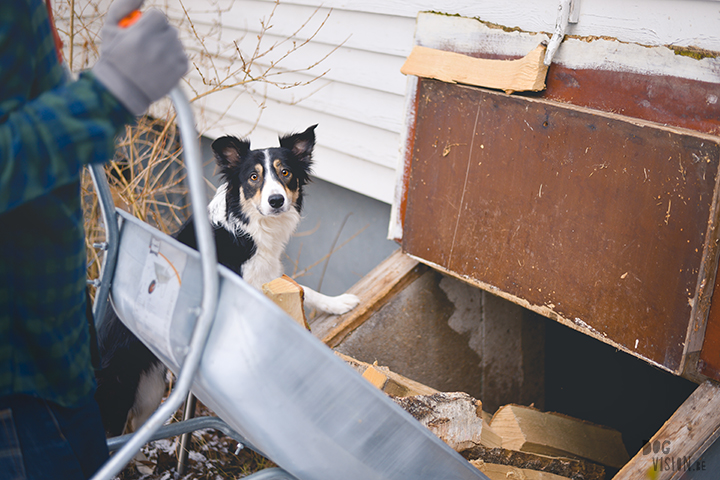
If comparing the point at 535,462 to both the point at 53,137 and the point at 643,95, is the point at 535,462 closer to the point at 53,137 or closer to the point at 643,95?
the point at 643,95

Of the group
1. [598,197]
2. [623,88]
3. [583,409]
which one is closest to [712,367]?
[598,197]

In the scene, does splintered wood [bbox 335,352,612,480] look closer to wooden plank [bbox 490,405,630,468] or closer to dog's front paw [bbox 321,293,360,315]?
wooden plank [bbox 490,405,630,468]

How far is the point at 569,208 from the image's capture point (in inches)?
79.1

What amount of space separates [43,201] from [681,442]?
174 centimetres

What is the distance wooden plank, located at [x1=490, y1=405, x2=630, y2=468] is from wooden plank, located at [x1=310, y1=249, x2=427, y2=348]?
71 cm

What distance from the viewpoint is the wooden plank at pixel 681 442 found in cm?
162

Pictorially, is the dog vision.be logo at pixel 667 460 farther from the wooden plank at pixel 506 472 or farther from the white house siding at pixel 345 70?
the white house siding at pixel 345 70

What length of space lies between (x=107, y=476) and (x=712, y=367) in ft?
5.50

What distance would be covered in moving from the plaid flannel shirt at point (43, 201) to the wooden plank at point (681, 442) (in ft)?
4.88

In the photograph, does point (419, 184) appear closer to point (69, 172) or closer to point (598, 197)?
point (598, 197)

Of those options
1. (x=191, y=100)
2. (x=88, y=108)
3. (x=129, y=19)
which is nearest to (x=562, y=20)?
(x=129, y=19)

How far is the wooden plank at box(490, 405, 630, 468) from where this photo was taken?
2.06 meters

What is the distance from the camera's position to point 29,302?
0.96 m

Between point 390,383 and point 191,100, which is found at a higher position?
point 191,100
